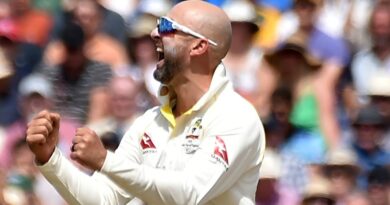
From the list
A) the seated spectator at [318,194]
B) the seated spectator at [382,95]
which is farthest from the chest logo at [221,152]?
the seated spectator at [382,95]

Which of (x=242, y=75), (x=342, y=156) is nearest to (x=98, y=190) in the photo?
(x=342, y=156)

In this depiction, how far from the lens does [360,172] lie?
31.2ft

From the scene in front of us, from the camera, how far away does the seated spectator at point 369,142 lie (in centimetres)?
957

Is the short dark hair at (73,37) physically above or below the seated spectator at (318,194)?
above

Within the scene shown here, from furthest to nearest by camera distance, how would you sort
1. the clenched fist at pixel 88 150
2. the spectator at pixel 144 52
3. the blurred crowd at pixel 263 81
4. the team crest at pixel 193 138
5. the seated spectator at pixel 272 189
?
the spectator at pixel 144 52 → the blurred crowd at pixel 263 81 → the seated spectator at pixel 272 189 → the team crest at pixel 193 138 → the clenched fist at pixel 88 150

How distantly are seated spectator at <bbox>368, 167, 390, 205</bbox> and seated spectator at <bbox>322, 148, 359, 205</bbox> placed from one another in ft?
0.35

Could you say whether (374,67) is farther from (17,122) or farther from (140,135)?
(140,135)

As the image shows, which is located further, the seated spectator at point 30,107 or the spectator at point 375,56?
the spectator at point 375,56

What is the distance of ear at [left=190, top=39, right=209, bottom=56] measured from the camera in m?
6.41

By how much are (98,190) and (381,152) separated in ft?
11.6

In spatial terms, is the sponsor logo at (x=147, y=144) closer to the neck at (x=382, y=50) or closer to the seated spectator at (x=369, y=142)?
the seated spectator at (x=369, y=142)

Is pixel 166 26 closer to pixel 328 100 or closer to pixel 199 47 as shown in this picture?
pixel 199 47

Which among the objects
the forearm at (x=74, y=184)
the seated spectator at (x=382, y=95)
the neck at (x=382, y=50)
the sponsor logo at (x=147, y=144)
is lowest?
the seated spectator at (x=382, y=95)

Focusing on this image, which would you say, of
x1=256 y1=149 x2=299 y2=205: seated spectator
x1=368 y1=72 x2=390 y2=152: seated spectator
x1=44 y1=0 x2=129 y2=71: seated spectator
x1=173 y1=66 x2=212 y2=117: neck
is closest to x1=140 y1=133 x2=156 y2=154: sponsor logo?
x1=173 y1=66 x2=212 y2=117: neck
